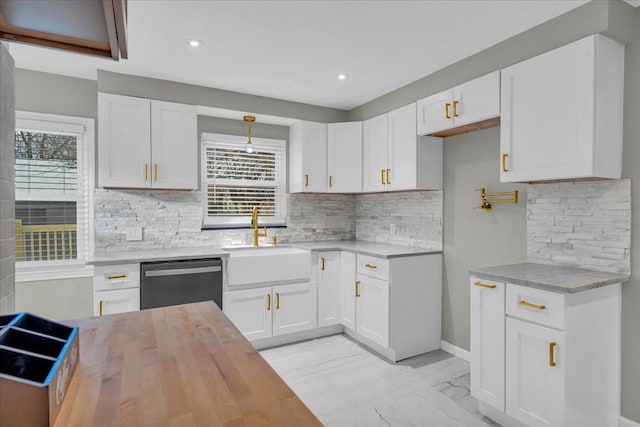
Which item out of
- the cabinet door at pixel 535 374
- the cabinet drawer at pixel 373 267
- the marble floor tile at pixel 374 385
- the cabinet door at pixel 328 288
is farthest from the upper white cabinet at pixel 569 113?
the cabinet door at pixel 328 288

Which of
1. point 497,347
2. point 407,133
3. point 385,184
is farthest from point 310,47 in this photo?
point 497,347

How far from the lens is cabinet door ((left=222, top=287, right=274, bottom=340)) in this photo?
3270 millimetres

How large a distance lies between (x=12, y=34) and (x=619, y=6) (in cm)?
286

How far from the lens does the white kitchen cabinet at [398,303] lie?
3.15 meters

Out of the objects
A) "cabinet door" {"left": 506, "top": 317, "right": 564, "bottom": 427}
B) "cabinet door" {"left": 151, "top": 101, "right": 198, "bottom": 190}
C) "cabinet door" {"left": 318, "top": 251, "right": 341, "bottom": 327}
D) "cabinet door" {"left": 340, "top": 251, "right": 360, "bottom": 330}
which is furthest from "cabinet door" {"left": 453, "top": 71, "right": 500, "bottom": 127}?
"cabinet door" {"left": 151, "top": 101, "right": 198, "bottom": 190}

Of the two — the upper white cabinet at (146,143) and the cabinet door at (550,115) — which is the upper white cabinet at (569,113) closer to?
the cabinet door at (550,115)

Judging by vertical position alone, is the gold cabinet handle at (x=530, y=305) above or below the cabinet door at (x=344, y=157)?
below

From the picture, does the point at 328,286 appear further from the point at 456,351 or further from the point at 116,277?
Result: the point at 116,277

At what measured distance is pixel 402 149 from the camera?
3.42 m

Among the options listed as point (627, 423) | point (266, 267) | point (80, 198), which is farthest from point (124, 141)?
point (627, 423)

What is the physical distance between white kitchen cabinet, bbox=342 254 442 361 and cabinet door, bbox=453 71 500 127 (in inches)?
49.9

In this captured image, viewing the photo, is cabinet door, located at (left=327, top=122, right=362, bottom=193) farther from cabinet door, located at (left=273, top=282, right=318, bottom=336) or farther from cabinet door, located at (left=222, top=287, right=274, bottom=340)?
cabinet door, located at (left=222, top=287, right=274, bottom=340)

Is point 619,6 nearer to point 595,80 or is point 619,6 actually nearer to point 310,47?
point 595,80

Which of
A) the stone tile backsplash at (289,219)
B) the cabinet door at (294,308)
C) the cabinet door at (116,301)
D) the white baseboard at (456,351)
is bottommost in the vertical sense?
the white baseboard at (456,351)
